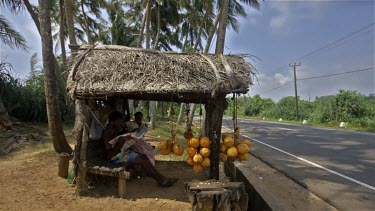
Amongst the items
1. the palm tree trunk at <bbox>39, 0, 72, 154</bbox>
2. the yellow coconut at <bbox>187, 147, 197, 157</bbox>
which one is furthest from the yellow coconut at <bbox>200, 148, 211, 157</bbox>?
the palm tree trunk at <bbox>39, 0, 72, 154</bbox>

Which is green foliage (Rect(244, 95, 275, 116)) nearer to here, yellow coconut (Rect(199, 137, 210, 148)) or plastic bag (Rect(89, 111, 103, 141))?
plastic bag (Rect(89, 111, 103, 141))

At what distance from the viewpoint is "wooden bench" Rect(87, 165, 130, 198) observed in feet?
17.7

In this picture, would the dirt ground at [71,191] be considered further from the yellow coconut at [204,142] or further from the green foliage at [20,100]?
the green foliage at [20,100]

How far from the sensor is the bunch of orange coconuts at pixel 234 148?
17.9 ft

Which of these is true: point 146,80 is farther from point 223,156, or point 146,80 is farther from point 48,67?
point 48,67

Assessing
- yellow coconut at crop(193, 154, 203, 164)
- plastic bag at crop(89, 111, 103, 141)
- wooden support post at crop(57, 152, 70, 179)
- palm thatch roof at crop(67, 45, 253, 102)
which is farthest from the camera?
wooden support post at crop(57, 152, 70, 179)

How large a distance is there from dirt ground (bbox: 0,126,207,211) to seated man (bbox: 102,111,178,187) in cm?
24

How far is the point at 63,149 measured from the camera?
7645 millimetres

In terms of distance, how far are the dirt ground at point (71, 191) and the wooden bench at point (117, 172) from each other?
181 mm

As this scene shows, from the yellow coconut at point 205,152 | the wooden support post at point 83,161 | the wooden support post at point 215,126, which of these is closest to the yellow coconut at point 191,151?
the yellow coconut at point 205,152

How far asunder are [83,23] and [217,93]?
23.2m

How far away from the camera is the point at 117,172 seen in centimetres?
540

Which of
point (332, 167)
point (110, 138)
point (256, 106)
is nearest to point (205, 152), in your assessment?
point (110, 138)

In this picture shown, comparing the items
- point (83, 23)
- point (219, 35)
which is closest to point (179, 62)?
point (219, 35)
